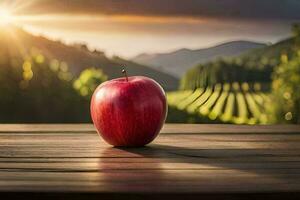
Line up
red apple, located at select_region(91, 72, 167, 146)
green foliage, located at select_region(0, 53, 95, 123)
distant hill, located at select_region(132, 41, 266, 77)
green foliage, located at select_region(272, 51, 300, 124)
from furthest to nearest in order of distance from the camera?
distant hill, located at select_region(132, 41, 266, 77), green foliage, located at select_region(0, 53, 95, 123), green foliage, located at select_region(272, 51, 300, 124), red apple, located at select_region(91, 72, 167, 146)

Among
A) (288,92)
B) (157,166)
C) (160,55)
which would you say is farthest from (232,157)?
(160,55)

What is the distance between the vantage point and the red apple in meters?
1.28

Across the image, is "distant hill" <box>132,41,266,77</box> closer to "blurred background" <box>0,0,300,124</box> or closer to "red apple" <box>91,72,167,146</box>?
"blurred background" <box>0,0,300,124</box>

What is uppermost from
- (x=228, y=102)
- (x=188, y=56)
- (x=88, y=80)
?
(x=188, y=56)

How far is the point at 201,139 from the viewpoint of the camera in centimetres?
141

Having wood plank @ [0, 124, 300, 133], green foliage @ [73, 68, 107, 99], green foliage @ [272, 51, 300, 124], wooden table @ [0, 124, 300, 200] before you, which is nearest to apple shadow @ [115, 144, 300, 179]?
wooden table @ [0, 124, 300, 200]

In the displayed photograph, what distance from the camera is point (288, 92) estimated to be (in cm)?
338

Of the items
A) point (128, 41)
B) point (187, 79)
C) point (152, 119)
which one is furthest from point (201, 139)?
point (128, 41)

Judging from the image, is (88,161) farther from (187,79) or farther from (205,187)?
(187,79)

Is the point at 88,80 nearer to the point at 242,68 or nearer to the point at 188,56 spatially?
the point at 188,56

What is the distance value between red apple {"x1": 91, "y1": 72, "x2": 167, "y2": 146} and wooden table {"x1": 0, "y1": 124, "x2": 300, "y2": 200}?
0.03 m

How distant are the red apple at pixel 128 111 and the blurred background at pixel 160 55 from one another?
2145 mm

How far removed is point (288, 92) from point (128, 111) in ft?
7.29

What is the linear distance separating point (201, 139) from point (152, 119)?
0.15m
